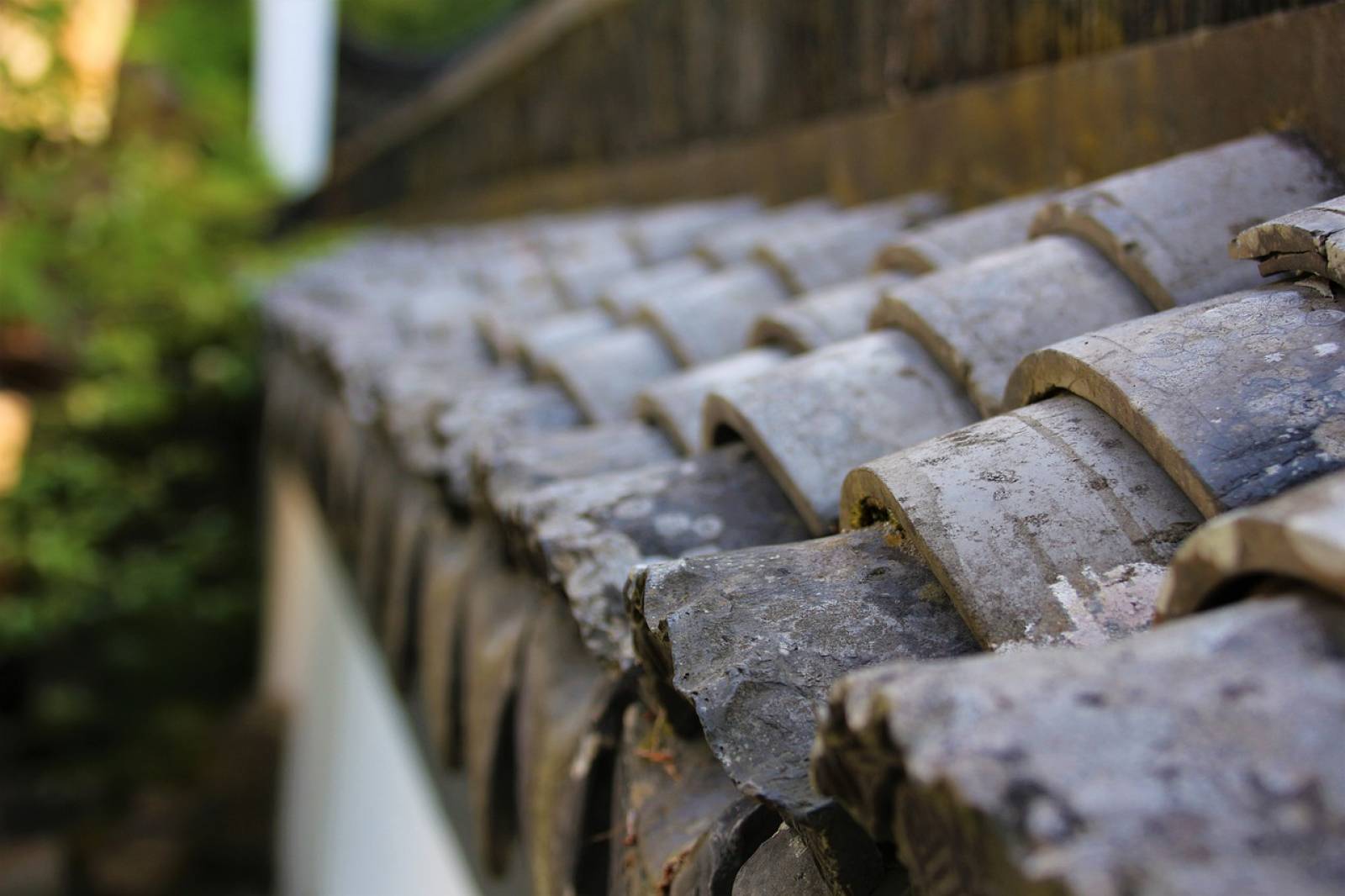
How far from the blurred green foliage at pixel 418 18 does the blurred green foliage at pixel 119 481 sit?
13.3 metres

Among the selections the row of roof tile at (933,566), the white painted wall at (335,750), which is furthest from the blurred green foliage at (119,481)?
the row of roof tile at (933,566)

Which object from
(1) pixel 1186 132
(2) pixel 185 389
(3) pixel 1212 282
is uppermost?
(1) pixel 1186 132

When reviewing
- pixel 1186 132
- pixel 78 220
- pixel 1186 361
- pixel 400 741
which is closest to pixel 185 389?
pixel 78 220

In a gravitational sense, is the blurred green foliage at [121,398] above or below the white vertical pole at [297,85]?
below

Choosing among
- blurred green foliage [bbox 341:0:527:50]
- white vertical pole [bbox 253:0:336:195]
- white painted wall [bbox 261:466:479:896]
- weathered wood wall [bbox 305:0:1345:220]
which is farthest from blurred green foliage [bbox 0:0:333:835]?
blurred green foliage [bbox 341:0:527:50]

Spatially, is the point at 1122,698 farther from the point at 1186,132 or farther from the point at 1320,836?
the point at 1186,132

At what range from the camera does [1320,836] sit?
50cm

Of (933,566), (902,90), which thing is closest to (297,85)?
(902,90)

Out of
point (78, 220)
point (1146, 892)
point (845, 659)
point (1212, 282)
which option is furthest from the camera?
→ point (78, 220)

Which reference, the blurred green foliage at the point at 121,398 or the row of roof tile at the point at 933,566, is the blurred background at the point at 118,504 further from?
the row of roof tile at the point at 933,566

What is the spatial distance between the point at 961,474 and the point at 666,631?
25 cm

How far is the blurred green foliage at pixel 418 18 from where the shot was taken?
20359mm

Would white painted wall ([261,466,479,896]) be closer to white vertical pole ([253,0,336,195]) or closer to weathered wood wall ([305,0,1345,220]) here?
weathered wood wall ([305,0,1345,220])

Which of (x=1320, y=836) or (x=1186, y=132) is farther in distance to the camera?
(x=1186, y=132)
